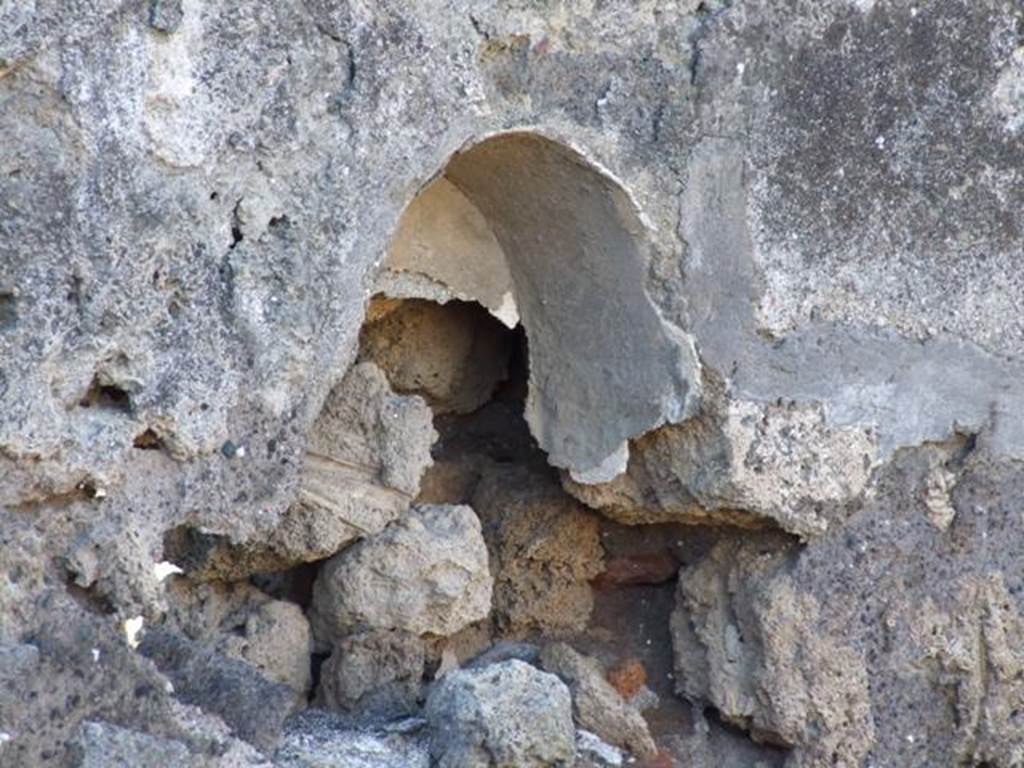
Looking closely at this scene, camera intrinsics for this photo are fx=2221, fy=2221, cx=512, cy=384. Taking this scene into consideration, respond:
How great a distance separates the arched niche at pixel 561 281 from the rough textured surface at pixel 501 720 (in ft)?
1.56

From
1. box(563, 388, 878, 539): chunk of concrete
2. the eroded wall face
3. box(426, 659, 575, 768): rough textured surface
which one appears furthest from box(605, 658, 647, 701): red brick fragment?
box(426, 659, 575, 768): rough textured surface

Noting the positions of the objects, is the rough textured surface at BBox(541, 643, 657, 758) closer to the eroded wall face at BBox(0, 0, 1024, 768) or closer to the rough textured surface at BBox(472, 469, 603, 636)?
the eroded wall face at BBox(0, 0, 1024, 768)

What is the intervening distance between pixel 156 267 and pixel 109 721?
657mm

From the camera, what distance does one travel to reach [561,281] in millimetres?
4059

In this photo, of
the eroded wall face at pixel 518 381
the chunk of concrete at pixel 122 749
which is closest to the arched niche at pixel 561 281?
the eroded wall face at pixel 518 381

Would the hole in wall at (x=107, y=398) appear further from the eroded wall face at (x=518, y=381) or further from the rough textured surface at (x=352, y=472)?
the rough textured surface at (x=352, y=472)

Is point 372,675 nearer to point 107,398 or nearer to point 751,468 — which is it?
point 751,468

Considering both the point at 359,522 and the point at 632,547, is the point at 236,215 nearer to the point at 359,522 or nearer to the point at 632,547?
the point at 359,522

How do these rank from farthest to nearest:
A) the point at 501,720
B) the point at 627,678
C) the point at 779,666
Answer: the point at 627,678 → the point at 779,666 → the point at 501,720

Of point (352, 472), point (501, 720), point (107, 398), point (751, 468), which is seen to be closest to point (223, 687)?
point (107, 398)

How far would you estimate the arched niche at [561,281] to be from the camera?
3898mm

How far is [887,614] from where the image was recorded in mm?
4242

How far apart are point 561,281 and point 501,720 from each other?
822 mm

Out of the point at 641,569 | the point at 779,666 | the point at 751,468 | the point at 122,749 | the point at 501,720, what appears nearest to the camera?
the point at 122,749
